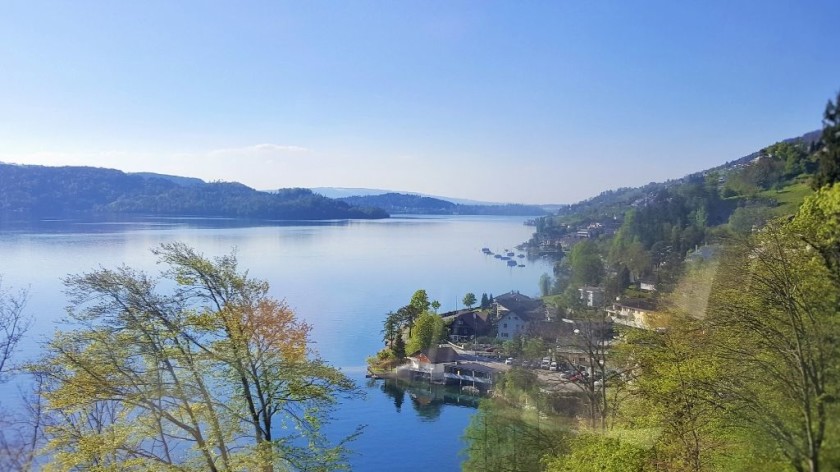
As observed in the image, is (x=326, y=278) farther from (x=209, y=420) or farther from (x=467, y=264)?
(x=209, y=420)

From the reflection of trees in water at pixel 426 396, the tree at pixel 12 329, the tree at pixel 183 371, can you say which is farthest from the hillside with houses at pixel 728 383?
the tree at pixel 12 329

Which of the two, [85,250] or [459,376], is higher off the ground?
[85,250]

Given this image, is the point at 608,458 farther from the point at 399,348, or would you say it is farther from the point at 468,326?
the point at 468,326

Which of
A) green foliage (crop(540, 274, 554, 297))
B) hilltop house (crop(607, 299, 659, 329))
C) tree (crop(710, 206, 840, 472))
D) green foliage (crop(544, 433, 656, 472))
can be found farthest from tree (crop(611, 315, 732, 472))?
green foliage (crop(540, 274, 554, 297))

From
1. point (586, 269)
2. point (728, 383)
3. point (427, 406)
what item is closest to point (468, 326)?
point (427, 406)

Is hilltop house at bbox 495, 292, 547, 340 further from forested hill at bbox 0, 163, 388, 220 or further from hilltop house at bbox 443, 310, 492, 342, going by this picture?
forested hill at bbox 0, 163, 388, 220

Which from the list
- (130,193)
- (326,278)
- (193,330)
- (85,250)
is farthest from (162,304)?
(130,193)
